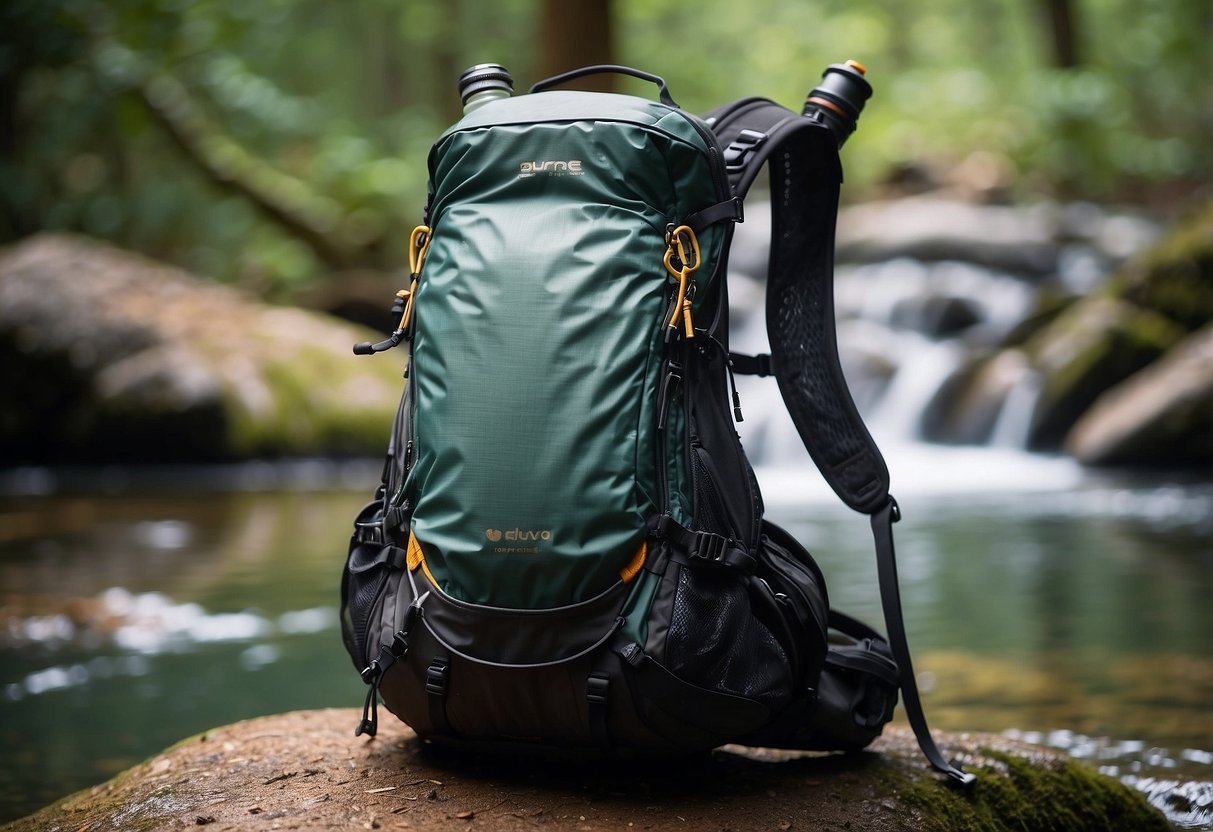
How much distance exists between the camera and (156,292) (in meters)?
12.6

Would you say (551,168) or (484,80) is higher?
(484,80)

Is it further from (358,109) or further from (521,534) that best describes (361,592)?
(358,109)

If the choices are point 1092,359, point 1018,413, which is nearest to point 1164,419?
point 1092,359

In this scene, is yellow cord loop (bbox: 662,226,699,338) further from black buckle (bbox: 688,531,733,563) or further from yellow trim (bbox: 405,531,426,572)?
yellow trim (bbox: 405,531,426,572)

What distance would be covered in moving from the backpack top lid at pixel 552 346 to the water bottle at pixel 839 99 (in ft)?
1.28

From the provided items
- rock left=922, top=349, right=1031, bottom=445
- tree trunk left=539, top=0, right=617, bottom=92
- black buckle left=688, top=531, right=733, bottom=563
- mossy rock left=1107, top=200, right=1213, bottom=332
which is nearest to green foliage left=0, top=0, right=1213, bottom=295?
rock left=922, top=349, right=1031, bottom=445

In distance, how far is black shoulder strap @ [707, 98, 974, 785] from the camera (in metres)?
2.62

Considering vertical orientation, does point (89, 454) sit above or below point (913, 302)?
below

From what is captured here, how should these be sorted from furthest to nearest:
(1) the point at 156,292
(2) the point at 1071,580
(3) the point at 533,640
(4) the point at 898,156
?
(4) the point at 898,156 → (1) the point at 156,292 → (2) the point at 1071,580 → (3) the point at 533,640

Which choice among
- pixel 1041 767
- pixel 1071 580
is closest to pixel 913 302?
pixel 1071 580

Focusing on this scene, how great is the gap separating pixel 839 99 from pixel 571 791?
1.54 m

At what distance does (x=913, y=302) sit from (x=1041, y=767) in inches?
495

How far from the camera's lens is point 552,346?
7.33 feet

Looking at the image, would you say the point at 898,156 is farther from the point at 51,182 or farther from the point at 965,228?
the point at 51,182
